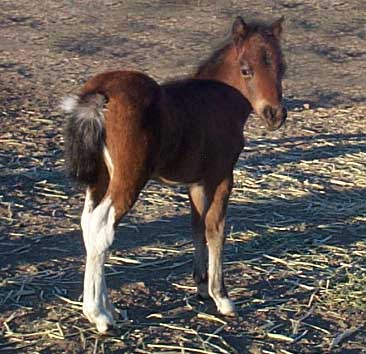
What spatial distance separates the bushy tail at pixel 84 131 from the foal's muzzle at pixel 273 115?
3.33ft

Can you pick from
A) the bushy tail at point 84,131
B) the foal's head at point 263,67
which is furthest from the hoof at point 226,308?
the bushy tail at point 84,131

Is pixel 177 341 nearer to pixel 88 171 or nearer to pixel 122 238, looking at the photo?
pixel 88 171

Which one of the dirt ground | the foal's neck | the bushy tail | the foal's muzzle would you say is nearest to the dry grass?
the dirt ground

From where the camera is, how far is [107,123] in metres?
4.75

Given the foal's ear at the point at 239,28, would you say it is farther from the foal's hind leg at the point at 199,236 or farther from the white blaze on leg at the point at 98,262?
the white blaze on leg at the point at 98,262

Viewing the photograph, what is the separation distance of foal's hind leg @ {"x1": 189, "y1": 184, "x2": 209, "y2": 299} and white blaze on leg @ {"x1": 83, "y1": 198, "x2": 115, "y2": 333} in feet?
2.27

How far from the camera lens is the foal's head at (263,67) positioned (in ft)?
17.4

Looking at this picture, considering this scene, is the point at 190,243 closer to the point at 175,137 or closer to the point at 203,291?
the point at 203,291

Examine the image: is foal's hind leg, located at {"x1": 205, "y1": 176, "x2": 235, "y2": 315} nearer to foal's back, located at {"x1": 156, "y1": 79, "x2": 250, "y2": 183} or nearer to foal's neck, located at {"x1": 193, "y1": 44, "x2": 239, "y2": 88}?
foal's back, located at {"x1": 156, "y1": 79, "x2": 250, "y2": 183}

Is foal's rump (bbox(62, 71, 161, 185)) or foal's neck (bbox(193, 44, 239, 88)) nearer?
foal's rump (bbox(62, 71, 161, 185))

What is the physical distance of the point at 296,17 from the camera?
50.9 ft

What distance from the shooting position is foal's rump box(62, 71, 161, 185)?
15.5ft

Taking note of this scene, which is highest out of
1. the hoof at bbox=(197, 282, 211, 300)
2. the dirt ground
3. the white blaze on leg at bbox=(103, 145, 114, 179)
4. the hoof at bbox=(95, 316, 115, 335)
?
the white blaze on leg at bbox=(103, 145, 114, 179)

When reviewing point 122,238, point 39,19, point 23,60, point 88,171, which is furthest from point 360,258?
point 39,19
